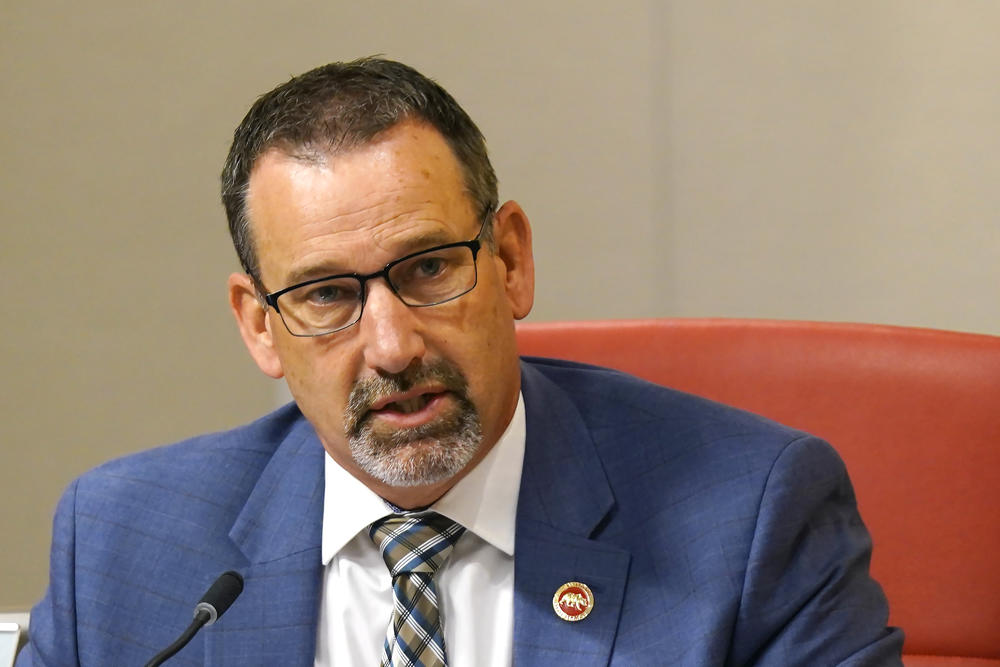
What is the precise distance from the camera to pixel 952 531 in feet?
5.69

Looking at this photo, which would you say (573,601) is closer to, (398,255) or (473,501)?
(473,501)

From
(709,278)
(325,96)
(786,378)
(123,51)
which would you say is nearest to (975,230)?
(709,278)

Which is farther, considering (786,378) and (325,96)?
(786,378)

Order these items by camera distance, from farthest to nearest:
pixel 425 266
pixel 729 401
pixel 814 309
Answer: pixel 814 309, pixel 729 401, pixel 425 266

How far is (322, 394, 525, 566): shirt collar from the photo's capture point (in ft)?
5.30

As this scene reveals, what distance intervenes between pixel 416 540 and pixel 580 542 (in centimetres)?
22

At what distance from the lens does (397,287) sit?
1.49 metres

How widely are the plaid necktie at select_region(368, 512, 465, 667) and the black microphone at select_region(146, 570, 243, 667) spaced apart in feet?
0.74

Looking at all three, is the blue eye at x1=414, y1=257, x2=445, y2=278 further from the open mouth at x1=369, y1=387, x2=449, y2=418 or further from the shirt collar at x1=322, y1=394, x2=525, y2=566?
the shirt collar at x1=322, y1=394, x2=525, y2=566

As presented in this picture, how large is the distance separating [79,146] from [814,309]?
1.94m

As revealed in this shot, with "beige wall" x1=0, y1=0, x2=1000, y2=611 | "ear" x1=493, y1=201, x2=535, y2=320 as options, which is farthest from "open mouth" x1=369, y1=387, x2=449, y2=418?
"beige wall" x1=0, y1=0, x2=1000, y2=611

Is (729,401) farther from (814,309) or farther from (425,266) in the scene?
(814,309)

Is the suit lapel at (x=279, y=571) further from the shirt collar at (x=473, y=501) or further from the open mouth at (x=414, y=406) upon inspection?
the open mouth at (x=414, y=406)

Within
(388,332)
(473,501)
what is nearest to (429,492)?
(473,501)
